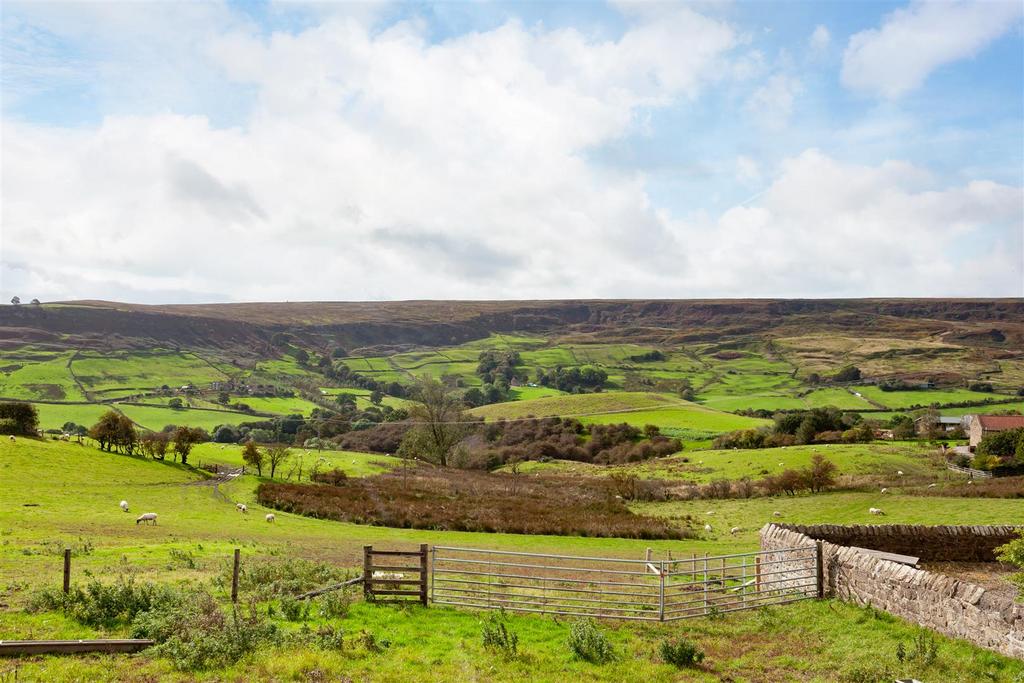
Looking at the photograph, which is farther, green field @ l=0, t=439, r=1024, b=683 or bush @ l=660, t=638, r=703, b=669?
bush @ l=660, t=638, r=703, b=669

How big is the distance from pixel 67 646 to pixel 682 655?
11.5 metres

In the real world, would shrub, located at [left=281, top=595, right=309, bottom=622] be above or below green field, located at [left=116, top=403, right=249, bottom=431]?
above

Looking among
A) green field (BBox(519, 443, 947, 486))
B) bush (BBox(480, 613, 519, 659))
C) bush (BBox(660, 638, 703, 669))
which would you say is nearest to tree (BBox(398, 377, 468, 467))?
green field (BBox(519, 443, 947, 486))

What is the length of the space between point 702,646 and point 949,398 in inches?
5047

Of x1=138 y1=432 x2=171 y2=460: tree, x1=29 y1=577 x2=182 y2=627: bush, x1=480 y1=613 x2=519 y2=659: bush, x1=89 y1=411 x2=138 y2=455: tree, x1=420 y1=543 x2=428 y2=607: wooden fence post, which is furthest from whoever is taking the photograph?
x1=138 y1=432 x2=171 y2=460: tree

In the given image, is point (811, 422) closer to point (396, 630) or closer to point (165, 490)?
point (165, 490)

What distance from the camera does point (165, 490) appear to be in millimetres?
45000

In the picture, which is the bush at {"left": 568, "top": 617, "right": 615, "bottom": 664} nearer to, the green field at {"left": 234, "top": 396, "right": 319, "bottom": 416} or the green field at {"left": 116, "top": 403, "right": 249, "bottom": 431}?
the green field at {"left": 116, "top": 403, "right": 249, "bottom": 431}

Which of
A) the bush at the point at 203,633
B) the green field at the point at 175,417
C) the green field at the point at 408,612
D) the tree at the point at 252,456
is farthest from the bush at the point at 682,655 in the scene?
the green field at the point at 175,417

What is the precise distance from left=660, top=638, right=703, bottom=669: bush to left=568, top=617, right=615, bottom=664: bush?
1.10 metres

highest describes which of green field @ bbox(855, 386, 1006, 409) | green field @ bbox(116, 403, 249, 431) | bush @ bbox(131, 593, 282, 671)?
bush @ bbox(131, 593, 282, 671)

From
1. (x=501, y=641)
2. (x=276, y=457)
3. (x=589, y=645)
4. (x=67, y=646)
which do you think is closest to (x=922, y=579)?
(x=589, y=645)

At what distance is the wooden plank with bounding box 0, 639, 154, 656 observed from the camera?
11.2 meters

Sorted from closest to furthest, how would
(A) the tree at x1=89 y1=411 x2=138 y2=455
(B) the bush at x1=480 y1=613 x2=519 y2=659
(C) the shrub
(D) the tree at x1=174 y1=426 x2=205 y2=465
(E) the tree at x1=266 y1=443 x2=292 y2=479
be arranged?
(B) the bush at x1=480 y1=613 x2=519 y2=659, (C) the shrub, (E) the tree at x1=266 y1=443 x2=292 y2=479, (D) the tree at x1=174 y1=426 x2=205 y2=465, (A) the tree at x1=89 y1=411 x2=138 y2=455
